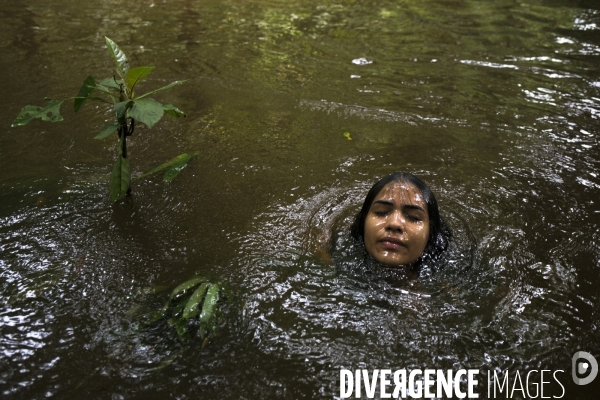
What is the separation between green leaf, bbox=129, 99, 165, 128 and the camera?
352 cm

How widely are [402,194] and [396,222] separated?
0.20 meters

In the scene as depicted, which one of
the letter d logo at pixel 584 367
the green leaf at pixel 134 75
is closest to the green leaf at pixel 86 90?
the green leaf at pixel 134 75

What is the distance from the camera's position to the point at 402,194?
387 cm

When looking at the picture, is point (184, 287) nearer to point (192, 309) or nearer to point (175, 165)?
point (192, 309)

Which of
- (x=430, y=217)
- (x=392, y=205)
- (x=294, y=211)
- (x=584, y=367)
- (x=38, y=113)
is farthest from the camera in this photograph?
(x=294, y=211)

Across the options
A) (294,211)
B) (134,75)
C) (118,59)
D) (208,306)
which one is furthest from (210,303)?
(118,59)

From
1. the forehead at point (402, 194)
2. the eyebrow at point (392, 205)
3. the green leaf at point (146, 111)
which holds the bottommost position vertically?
the eyebrow at point (392, 205)

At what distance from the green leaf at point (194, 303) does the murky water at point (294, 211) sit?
144 millimetres

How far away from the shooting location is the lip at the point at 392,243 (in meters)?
3.81

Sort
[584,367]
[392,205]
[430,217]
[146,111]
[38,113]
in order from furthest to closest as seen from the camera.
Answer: [430,217]
[392,205]
[38,113]
[146,111]
[584,367]

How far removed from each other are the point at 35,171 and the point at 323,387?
10.7 ft

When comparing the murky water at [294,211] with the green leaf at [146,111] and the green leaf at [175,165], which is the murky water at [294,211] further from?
the green leaf at [146,111]

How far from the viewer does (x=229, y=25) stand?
31.2 feet

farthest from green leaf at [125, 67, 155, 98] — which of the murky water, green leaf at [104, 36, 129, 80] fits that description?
the murky water
